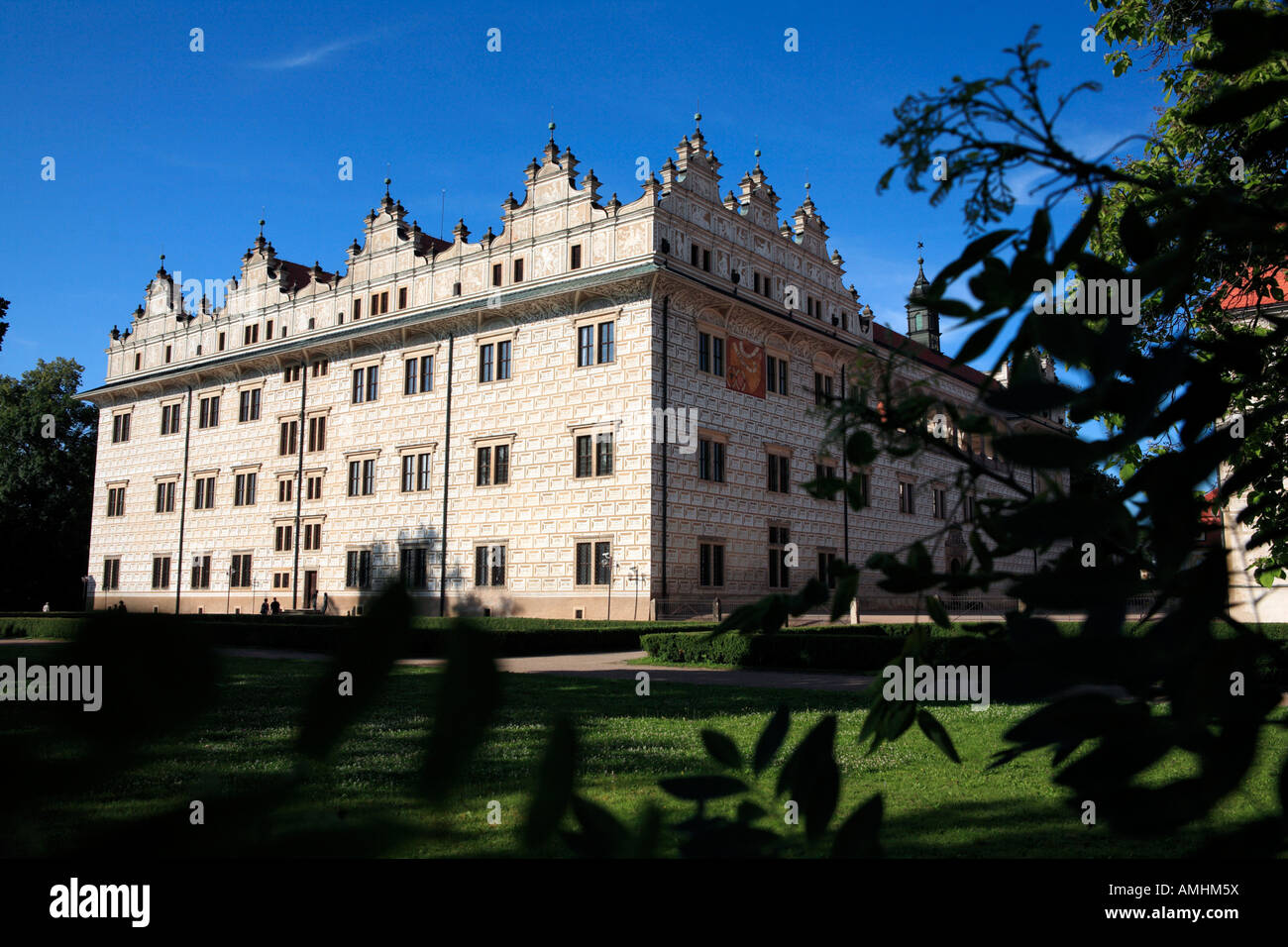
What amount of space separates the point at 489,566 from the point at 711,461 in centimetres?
740

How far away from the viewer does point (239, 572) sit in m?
34.2

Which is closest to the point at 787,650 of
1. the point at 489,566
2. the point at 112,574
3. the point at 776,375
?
the point at 489,566

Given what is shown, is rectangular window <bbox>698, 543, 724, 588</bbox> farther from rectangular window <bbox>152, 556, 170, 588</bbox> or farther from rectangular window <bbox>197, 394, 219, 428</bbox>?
rectangular window <bbox>152, 556, 170, 588</bbox>

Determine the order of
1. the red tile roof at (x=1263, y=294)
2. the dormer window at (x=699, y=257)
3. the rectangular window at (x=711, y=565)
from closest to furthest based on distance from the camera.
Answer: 1. the red tile roof at (x=1263, y=294)
2. the rectangular window at (x=711, y=565)
3. the dormer window at (x=699, y=257)

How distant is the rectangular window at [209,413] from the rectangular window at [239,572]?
18.4ft

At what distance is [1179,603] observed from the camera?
2.50 ft

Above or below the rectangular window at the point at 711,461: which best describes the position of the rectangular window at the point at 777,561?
below

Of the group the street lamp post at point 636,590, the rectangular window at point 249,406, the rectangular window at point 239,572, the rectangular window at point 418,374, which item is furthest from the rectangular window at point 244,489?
the street lamp post at point 636,590

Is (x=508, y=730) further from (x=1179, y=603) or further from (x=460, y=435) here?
(x=460, y=435)

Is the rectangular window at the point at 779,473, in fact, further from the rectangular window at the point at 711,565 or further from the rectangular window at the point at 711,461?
the rectangular window at the point at 711,565

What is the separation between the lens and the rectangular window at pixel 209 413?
119ft

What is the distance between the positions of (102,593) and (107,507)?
3.86m
